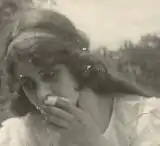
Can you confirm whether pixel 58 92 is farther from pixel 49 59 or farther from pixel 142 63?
pixel 142 63

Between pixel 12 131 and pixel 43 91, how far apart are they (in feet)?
0.35

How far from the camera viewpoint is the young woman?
2.54 feet

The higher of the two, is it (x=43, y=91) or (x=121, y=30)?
(x=121, y=30)

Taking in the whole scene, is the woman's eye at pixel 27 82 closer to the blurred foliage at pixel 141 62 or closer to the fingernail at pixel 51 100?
the fingernail at pixel 51 100

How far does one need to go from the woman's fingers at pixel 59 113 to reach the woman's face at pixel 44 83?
0.04 metres

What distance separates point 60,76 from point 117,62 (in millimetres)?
141

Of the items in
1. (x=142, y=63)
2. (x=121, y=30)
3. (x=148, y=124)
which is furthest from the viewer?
(x=121, y=30)

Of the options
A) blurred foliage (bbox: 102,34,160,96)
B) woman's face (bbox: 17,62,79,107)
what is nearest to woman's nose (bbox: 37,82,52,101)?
woman's face (bbox: 17,62,79,107)

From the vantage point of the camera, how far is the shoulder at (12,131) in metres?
0.77

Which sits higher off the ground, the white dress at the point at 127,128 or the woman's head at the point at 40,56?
the woman's head at the point at 40,56

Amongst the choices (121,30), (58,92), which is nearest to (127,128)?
(58,92)

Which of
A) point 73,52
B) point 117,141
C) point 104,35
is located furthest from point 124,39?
point 117,141

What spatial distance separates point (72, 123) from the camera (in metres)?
0.78

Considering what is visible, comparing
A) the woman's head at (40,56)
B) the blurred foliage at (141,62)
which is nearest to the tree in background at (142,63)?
the blurred foliage at (141,62)
